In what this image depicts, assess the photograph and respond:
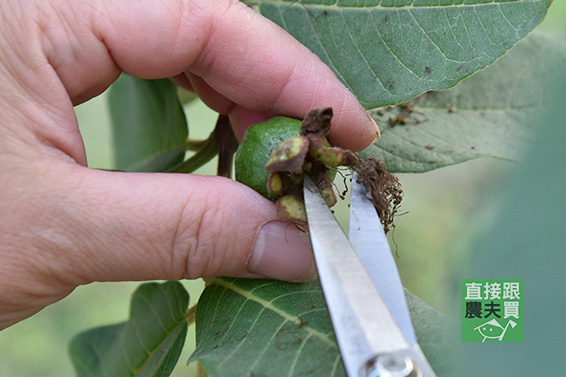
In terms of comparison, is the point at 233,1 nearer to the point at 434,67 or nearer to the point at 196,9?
the point at 196,9

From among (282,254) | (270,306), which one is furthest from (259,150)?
(270,306)

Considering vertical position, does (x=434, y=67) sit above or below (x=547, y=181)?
above

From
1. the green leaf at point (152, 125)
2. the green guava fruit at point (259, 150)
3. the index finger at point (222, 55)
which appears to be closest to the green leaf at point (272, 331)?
the green guava fruit at point (259, 150)

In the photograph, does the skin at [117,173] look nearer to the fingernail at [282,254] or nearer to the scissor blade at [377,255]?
the fingernail at [282,254]

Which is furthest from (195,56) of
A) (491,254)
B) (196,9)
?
(491,254)

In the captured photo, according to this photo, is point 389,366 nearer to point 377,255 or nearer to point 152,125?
point 377,255

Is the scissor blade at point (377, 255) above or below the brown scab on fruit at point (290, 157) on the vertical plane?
below
